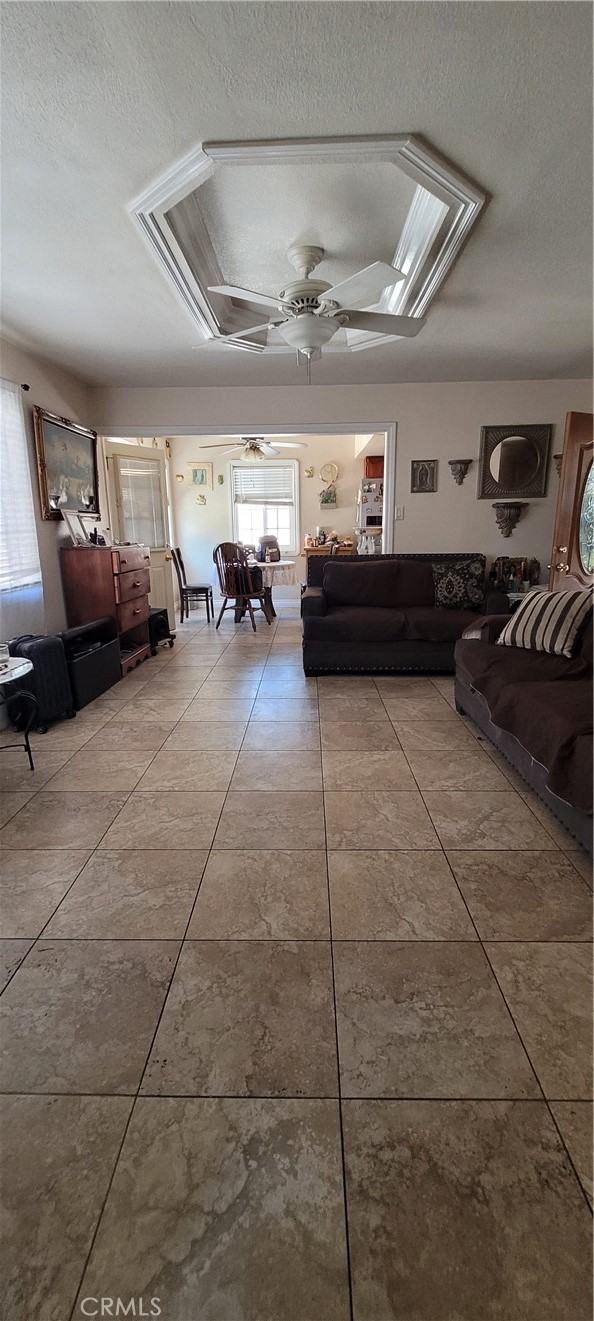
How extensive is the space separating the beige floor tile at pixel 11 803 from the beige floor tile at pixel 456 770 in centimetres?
180

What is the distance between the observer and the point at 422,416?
4762mm

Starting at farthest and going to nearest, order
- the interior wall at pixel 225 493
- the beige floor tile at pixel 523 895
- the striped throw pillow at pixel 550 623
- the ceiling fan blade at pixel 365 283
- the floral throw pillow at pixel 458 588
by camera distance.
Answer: the interior wall at pixel 225 493 → the floral throw pillow at pixel 458 588 → the striped throw pillow at pixel 550 623 → the ceiling fan blade at pixel 365 283 → the beige floor tile at pixel 523 895

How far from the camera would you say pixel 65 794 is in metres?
2.37

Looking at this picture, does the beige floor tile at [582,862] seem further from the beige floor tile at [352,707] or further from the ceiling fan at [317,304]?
the ceiling fan at [317,304]

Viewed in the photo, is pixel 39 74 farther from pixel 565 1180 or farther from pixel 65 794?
pixel 565 1180

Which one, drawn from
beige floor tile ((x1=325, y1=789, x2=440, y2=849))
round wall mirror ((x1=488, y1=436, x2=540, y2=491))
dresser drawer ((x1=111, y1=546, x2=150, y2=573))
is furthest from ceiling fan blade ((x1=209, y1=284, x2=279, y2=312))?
round wall mirror ((x1=488, y1=436, x2=540, y2=491))

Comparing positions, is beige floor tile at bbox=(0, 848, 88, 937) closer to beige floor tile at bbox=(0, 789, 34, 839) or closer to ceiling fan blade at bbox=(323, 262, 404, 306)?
beige floor tile at bbox=(0, 789, 34, 839)

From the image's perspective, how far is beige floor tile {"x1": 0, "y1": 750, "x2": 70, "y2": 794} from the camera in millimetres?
2453

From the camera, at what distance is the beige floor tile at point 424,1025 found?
1.11 meters

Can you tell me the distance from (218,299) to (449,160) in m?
1.55

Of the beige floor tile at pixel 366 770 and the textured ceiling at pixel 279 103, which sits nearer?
the textured ceiling at pixel 279 103

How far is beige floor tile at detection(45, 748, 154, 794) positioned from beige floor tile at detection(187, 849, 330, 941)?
816 millimetres

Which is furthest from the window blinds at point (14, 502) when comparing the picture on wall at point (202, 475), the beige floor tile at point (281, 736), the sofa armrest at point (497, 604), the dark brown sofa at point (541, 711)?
the picture on wall at point (202, 475)
